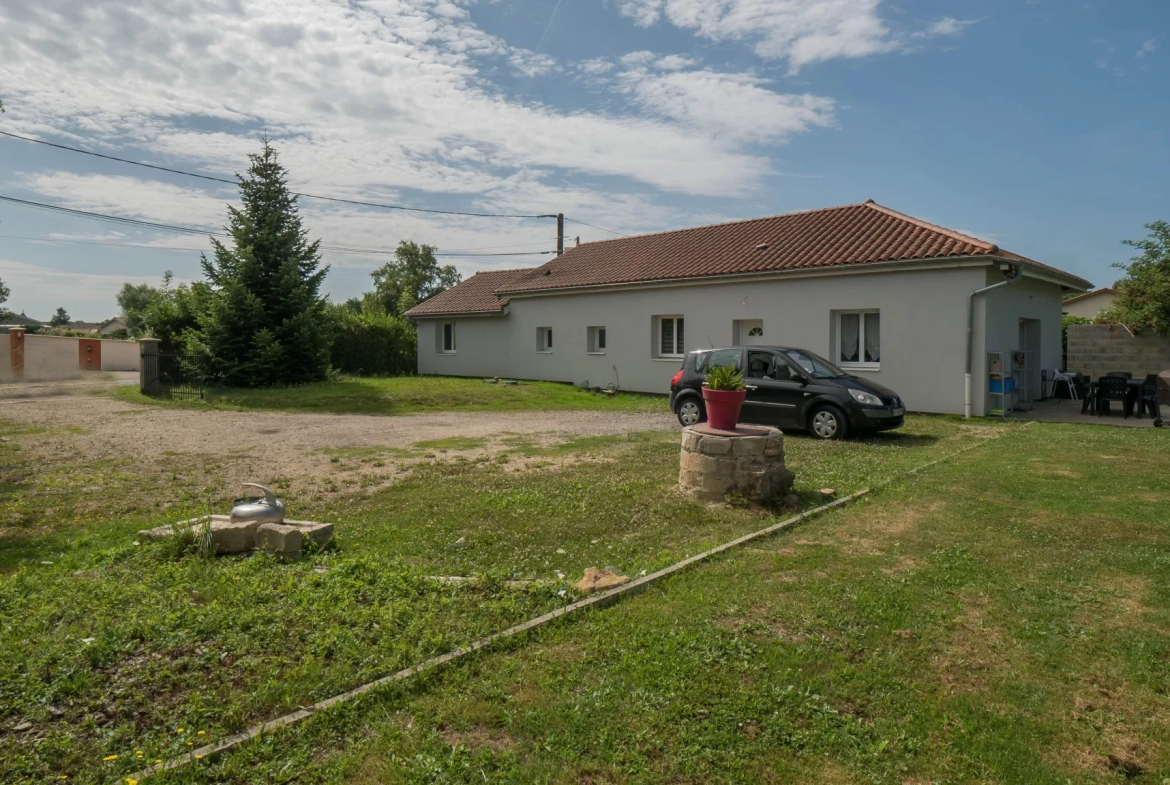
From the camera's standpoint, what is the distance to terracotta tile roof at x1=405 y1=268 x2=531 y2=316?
2812 centimetres

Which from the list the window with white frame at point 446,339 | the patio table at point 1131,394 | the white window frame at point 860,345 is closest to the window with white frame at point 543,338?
the window with white frame at point 446,339

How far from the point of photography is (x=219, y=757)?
2.99 meters

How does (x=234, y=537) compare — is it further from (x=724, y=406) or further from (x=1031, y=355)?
(x=1031, y=355)

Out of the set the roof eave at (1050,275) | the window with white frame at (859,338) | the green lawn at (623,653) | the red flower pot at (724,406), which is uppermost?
the roof eave at (1050,275)

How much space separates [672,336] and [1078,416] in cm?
1020

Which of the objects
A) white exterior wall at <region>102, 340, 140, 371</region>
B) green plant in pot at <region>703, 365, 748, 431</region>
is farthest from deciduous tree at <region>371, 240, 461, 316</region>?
green plant in pot at <region>703, 365, 748, 431</region>

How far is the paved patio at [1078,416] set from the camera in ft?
47.9

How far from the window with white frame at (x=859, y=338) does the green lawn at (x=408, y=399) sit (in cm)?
463

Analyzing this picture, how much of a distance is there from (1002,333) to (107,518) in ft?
55.6

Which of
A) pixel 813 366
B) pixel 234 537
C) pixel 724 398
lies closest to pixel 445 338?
pixel 813 366

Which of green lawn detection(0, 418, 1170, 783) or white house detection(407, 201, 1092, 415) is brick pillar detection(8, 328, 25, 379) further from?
green lawn detection(0, 418, 1170, 783)

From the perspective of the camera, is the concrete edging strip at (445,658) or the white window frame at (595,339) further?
the white window frame at (595,339)

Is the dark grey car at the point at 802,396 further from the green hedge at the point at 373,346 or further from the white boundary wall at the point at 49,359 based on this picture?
the white boundary wall at the point at 49,359

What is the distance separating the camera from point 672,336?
853 inches
